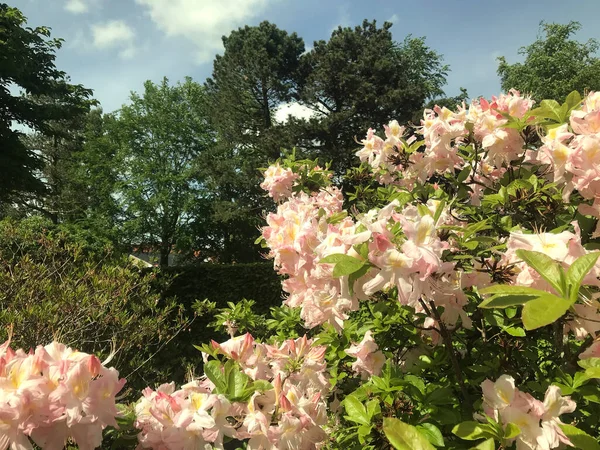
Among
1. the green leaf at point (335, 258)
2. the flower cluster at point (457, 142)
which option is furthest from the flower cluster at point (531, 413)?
the flower cluster at point (457, 142)

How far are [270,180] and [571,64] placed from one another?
25.1 meters

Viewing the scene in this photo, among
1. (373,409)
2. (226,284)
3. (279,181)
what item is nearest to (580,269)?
Result: (373,409)

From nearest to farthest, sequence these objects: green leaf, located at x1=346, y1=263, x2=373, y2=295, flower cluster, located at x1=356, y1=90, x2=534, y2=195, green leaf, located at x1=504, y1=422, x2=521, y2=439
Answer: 1. green leaf, located at x1=504, y1=422, x2=521, y2=439
2. green leaf, located at x1=346, y1=263, x2=373, y2=295
3. flower cluster, located at x1=356, y1=90, x2=534, y2=195

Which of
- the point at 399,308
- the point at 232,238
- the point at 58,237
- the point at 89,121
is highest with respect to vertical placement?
the point at 89,121

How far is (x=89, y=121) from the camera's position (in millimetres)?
24438

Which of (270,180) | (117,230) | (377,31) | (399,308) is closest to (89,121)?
(117,230)

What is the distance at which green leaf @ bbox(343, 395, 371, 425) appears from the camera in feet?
3.95

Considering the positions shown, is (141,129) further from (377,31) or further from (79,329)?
(79,329)

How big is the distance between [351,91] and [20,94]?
12.0m

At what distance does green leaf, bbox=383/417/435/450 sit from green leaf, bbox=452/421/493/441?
0.13 m

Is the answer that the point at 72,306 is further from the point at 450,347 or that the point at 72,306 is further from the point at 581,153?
A: the point at 581,153

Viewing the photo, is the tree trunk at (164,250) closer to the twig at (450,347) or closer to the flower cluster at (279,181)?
the flower cluster at (279,181)

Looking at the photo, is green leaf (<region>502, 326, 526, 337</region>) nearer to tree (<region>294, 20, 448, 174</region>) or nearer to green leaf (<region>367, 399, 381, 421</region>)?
green leaf (<region>367, 399, 381, 421</region>)

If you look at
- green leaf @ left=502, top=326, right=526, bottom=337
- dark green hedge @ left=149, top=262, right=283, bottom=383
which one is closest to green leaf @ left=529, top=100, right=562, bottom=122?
green leaf @ left=502, top=326, right=526, bottom=337
